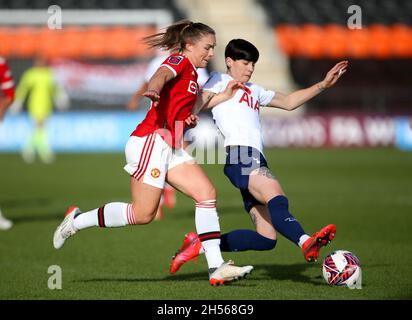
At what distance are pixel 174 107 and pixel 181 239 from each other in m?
3.44

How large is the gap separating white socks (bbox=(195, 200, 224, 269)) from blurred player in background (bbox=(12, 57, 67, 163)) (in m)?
16.0

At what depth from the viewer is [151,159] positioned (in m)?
6.86

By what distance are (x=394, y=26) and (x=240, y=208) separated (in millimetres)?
19898

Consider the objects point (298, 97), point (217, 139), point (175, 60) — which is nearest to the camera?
point (175, 60)

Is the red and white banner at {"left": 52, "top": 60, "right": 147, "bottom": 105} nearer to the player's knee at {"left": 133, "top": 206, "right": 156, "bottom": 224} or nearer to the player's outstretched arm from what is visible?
the player's outstretched arm

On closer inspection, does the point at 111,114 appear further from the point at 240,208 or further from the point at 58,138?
the point at 240,208

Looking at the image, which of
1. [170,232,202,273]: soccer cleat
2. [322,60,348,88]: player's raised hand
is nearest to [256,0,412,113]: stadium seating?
[322,60,348,88]: player's raised hand

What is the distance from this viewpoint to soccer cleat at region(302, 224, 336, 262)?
643 centimetres

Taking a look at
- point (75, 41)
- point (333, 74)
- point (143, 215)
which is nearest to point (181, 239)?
point (143, 215)

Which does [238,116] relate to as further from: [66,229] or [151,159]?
[66,229]

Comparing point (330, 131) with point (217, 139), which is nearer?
A: point (217, 139)

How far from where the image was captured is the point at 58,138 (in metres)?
25.8

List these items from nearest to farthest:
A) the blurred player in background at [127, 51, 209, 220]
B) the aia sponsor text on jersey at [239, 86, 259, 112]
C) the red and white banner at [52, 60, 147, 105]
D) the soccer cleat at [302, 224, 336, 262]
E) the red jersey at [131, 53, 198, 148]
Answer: the soccer cleat at [302, 224, 336, 262] → the red jersey at [131, 53, 198, 148] → the aia sponsor text on jersey at [239, 86, 259, 112] → the blurred player in background at [127, 51, 209, 220] → the red and white banner at [52, 60, 147, 105]

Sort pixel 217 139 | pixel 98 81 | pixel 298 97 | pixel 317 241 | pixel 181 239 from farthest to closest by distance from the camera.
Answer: pixel 98 81 < pixel 217 139 < pixel 181 239 < pixel 298 97 < pixel 317 241
